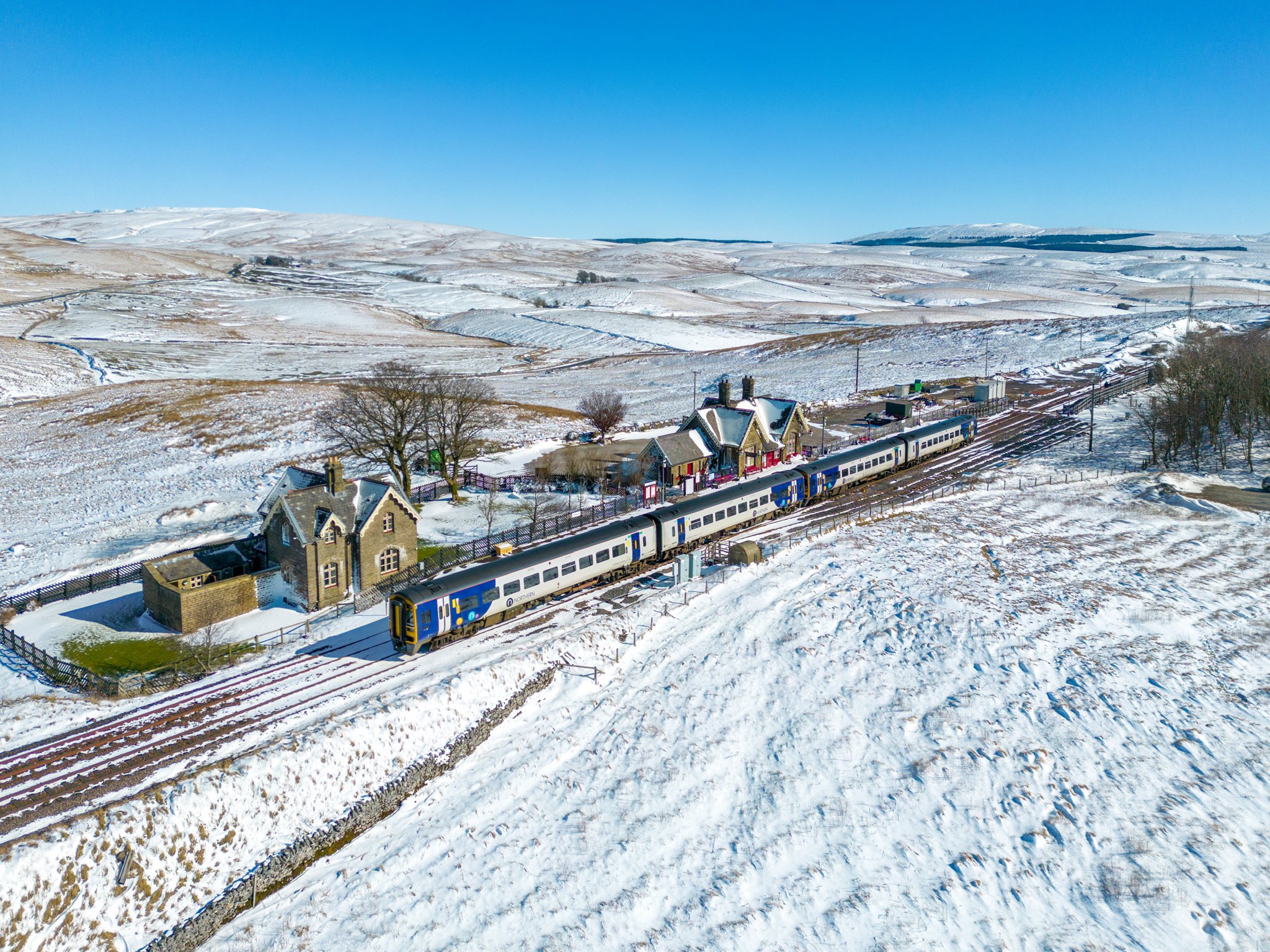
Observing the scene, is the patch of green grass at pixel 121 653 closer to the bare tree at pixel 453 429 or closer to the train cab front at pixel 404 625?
the train cab front at pixel 404 625

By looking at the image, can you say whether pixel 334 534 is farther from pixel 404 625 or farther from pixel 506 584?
pixel 506 584

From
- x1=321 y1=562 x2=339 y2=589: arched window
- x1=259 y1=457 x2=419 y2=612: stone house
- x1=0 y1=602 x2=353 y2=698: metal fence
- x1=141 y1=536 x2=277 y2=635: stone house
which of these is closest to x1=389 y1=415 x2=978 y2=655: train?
x1=259 y1=457 x2=419 y2=612: stone house

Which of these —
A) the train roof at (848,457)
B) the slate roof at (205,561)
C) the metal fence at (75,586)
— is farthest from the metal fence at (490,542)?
the metal fence at (75,586)

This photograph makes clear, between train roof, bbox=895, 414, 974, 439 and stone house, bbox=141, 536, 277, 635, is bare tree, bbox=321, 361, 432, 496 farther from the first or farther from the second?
Result: train roof, bbox=895, 414, 974, 439

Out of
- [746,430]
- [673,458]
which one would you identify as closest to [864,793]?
[673,458]

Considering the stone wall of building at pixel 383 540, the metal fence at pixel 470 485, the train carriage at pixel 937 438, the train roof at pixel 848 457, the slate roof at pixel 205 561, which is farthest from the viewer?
the train carriage at pixel 937 438

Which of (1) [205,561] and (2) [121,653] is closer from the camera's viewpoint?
(2) [121,653]
